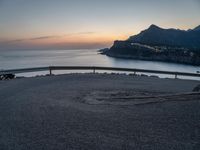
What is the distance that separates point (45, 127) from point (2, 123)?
4.77 feet

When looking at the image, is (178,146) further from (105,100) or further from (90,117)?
(105,100)

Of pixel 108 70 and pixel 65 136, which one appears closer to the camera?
pixel 65 136

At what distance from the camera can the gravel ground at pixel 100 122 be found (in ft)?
19.2

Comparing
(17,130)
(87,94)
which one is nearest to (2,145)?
(17,130)

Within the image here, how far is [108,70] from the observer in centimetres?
2455

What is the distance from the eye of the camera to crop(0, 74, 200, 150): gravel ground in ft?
19.2

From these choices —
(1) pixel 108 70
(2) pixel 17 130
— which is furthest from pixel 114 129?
(1) pixel 108 70

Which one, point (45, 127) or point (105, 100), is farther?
point (105, 100)

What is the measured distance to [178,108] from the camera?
9.20 metres

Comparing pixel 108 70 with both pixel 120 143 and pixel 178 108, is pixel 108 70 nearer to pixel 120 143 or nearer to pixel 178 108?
pixel 178 108

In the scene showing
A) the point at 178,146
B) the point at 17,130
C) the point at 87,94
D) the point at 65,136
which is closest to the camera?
the point at 178,146

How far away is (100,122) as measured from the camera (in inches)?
298

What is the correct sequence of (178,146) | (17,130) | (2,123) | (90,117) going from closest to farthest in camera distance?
(178,146) < (17,130) < (2,123) < (90,117)

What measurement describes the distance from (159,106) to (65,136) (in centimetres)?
457
